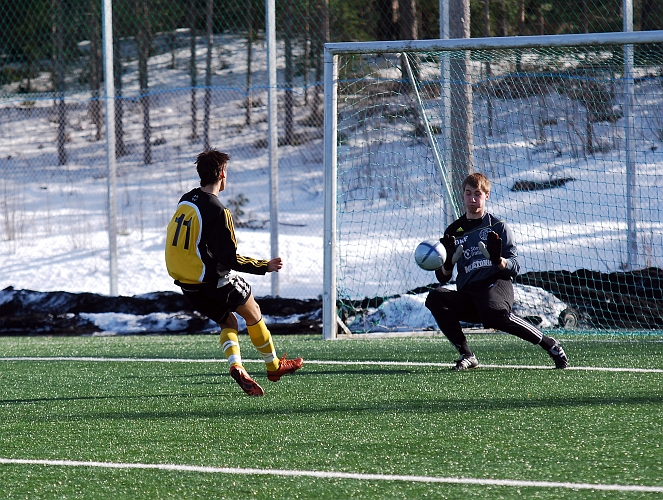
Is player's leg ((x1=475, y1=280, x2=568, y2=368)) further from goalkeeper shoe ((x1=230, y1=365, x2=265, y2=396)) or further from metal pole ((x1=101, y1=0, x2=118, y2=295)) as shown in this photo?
metal pole ((x1=101, y1=0, x2=118, y2=295))

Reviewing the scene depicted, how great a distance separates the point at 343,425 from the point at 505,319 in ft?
6.19

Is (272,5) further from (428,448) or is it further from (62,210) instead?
(62,210)

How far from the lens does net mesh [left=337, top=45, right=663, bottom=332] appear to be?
28.2ft

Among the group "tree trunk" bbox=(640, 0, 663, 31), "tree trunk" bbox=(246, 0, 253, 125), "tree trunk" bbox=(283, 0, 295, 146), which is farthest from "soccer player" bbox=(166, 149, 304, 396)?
"tree trunk" bbox=(640, 0, 663, 31)

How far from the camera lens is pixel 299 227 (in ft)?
59.8

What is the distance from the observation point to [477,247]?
5879 millimetres

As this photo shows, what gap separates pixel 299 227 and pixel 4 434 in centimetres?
1411

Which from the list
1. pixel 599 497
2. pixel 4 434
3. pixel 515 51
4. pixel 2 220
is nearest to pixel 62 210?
pixel 2 220

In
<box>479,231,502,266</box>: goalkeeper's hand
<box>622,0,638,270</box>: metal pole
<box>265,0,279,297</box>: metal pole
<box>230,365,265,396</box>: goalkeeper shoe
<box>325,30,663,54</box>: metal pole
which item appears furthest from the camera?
<box>265,0,279,297</box>: metal pole

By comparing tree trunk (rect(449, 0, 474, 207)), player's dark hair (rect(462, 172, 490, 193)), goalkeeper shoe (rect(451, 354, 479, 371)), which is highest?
tree trunk (rect(449, 0, 474, 207))

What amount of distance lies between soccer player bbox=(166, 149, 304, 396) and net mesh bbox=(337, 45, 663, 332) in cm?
346

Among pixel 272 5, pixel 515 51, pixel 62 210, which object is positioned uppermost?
pixel 272 5

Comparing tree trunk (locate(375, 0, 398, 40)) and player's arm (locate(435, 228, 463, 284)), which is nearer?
player's arm (locate(435, 228, 463, 284))

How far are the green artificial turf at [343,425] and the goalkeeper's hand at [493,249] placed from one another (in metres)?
0.72
